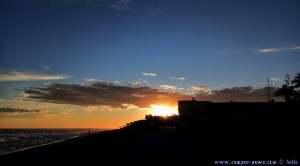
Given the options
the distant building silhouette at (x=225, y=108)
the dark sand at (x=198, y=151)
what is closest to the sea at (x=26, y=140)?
the dark sand at (x=198, y=151)

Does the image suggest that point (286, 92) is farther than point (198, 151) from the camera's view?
Yes

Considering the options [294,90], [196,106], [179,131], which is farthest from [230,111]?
[179,131]

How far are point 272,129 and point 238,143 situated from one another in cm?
243

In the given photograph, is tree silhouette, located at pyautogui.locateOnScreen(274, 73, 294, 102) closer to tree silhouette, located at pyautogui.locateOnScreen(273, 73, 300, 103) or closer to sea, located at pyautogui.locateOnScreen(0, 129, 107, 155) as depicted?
tree silhouette, located at pyautogui.locateOnScreen(273, 73, 300, 103)

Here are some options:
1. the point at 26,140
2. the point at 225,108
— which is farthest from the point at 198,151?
the point at 26,140

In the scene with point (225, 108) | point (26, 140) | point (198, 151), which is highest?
point (225, 108)

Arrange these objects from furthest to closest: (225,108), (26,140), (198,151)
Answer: (26,140)
(225,108)
(198,151)

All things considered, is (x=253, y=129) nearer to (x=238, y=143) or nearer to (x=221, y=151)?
(x=238, y=143)

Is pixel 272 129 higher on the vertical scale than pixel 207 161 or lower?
higher

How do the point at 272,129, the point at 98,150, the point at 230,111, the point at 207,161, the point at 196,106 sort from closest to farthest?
the point at 207,161, the point at 98,150, the point at 272,129, the point at 230,111, the point at 196,106

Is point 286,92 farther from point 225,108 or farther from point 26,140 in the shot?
point 26,140

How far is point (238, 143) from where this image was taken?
1498 cm

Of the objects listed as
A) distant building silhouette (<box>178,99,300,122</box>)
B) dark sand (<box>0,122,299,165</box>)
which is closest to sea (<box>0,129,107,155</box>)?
dark sand (<box>0,122,299,165</box>)

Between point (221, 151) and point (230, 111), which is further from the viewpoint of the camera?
point (230, 111)
